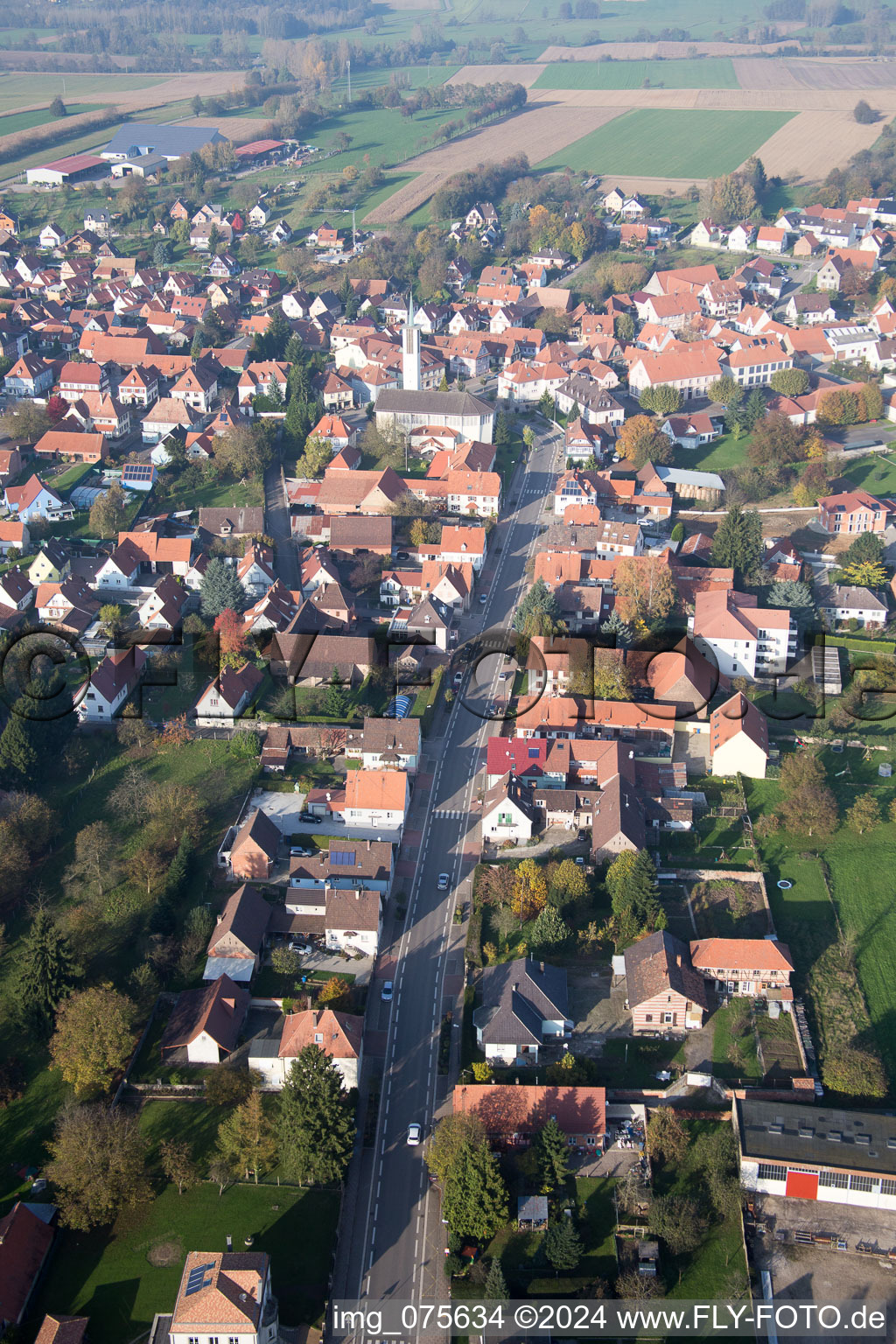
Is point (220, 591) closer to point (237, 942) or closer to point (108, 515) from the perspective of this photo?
point (108, 515)

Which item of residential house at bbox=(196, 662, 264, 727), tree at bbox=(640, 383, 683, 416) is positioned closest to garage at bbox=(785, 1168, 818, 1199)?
residential house at bbox=(196, 662, 264, 727)

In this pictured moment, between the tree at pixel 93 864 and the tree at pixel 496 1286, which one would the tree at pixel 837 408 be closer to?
the tree at pixel 93 864

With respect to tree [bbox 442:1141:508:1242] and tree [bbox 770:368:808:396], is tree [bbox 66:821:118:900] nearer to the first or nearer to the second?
tree [bbox 442:1141:508:1242]

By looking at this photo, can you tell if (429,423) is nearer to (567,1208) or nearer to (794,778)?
(794,778)

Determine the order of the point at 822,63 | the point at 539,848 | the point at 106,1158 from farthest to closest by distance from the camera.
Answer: the point at 822,63 < the point at 539,848 < the point at 106,1158

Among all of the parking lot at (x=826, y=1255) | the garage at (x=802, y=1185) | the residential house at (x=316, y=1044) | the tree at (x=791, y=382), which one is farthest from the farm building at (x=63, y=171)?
the parking lot at (x=826, y=1255)

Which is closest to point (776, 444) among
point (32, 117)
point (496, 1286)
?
point (496, 1286)

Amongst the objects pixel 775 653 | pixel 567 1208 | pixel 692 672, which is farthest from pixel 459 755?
pixel 567 1208
